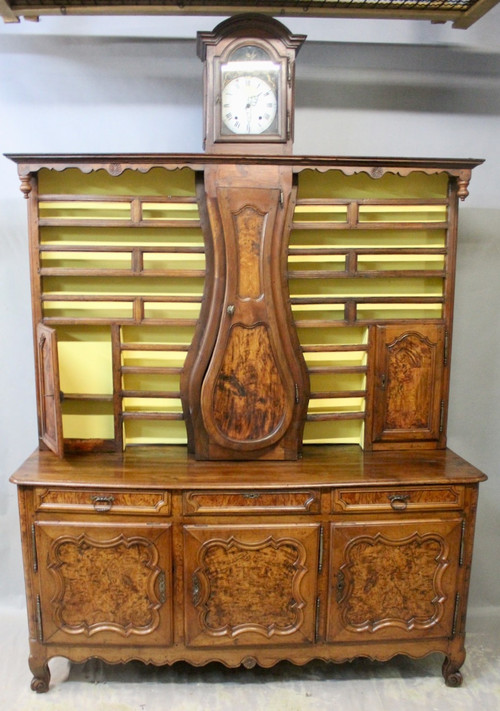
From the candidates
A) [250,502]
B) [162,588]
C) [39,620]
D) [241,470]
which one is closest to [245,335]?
[241,470]

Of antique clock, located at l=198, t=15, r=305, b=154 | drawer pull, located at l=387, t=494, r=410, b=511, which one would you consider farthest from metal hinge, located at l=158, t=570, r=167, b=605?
antique clock, located at l=198, t=15, r=305, b=154

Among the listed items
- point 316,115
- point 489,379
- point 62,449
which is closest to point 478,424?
point 489,379

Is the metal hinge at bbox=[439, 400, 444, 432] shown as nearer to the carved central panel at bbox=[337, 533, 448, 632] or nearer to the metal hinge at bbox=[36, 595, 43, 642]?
the carved central panel at bbox=[337, 533, 448, 632]

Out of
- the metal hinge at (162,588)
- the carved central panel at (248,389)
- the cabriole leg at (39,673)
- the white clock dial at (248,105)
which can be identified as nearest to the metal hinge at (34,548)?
the cabriole leg at (39,673)

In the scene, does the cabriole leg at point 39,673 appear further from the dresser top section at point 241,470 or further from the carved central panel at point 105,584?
the dresser top section at point 241,470

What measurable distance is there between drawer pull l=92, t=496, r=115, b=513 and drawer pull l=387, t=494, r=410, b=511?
1.17 meters

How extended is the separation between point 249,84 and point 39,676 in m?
2.69

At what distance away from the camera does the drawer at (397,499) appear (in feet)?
8.32

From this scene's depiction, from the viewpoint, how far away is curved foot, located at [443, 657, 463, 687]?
A: 2689 millimetres

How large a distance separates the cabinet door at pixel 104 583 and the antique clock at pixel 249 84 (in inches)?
66.2

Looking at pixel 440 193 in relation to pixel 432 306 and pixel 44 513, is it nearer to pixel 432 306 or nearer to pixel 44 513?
pixel 432 306

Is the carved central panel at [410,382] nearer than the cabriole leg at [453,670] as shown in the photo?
No

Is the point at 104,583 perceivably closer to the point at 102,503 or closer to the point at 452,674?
the point at 102,503

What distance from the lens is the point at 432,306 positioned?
2.88 meters
